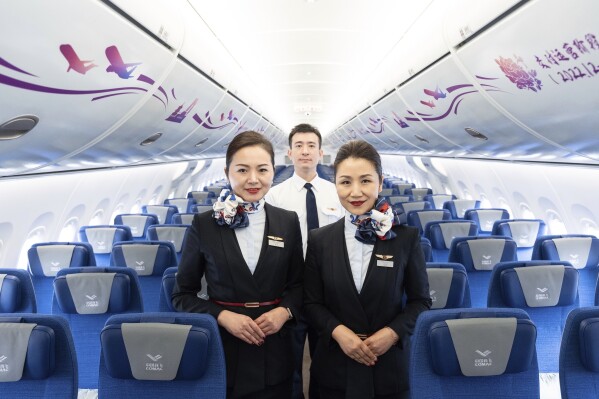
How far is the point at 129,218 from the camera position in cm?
704

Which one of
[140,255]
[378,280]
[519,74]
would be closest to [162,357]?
[378,280]

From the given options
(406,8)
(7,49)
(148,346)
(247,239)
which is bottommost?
(148,346)

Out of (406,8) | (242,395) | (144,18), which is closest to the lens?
(242,395)

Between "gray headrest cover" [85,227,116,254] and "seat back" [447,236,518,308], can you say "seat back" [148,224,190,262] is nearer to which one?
"gray headrest cover" [85,227,116,254]

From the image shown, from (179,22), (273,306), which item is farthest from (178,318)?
(179,22)

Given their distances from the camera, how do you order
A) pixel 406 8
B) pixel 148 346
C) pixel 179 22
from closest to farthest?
pixel 148 346 < pixel 179 22 < pixel 406 8

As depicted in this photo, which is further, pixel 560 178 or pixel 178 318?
pixel 560 178

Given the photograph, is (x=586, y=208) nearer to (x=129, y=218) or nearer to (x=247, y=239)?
(x=247, y=239)

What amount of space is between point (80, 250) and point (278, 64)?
489 centimetres

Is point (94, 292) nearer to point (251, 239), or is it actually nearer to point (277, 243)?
point (251, 239)

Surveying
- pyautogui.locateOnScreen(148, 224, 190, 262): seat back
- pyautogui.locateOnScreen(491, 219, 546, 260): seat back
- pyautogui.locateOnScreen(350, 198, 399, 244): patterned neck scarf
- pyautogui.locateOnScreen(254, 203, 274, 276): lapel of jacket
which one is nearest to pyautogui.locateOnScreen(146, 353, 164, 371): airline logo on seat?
pyautogui.locateOnScreen(254, 203, 274, 276): lapel of jacket

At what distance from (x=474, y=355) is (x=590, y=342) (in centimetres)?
45

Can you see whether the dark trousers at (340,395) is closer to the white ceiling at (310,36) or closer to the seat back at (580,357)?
the seat back at (580,357)

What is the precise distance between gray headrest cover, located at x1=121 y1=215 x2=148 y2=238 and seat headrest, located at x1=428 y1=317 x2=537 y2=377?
580cm
